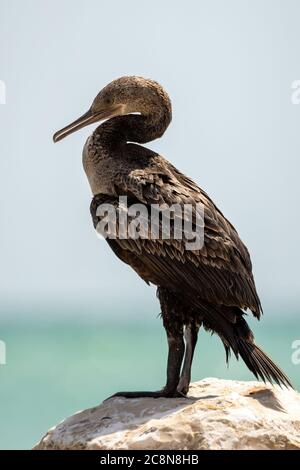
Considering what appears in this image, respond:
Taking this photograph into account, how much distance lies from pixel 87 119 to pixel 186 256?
76.9 inches

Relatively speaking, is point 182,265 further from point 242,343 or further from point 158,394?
point 158,394

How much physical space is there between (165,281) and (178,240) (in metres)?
0.33

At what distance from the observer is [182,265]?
7.32m

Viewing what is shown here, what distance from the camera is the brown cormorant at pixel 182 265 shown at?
731 centimetres

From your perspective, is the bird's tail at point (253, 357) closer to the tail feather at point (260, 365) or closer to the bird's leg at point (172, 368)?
the tail feather at point (260, 365)

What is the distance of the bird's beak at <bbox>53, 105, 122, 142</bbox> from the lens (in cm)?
848

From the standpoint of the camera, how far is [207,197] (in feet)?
26.1

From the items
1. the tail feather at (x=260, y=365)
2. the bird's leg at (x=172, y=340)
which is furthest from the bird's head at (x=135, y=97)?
the tail feather at (x=260, y=365)

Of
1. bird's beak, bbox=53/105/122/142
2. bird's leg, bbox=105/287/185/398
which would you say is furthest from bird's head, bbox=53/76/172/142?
A: bird's leg, bbox=105/287/185/398

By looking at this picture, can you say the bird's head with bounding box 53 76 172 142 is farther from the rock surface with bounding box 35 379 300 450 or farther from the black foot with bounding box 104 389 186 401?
the rock surface with bounding box 35 379 300 450

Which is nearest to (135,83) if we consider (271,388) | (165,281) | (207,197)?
(207,197)
